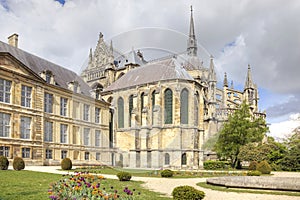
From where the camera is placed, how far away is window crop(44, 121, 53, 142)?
28.7 meters

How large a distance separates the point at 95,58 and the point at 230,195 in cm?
5266

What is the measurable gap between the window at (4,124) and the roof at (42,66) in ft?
20.9

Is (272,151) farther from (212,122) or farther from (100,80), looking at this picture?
(100,80)

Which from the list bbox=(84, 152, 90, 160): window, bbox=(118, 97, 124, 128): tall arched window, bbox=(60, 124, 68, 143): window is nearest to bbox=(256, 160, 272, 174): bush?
bbox=(84, 152, 90, 160): window

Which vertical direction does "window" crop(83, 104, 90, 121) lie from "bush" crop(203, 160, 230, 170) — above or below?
above

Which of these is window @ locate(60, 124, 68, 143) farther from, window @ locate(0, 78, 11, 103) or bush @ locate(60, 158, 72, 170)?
bush @ locate(60, 158, 72, 170)

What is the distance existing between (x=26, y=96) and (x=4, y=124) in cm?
351

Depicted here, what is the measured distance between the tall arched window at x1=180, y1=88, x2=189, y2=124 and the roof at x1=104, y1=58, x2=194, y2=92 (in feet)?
6.69

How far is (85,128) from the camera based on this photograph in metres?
34.2

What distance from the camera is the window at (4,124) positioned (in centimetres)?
2394

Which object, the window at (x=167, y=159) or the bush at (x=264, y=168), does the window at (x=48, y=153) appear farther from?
the bush at (x=264, y=168)

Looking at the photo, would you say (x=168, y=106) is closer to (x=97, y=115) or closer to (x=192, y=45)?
(x=97, y=115)

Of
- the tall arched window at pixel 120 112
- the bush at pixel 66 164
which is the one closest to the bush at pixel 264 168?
the bush at pixel 66 164

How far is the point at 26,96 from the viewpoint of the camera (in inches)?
1049
